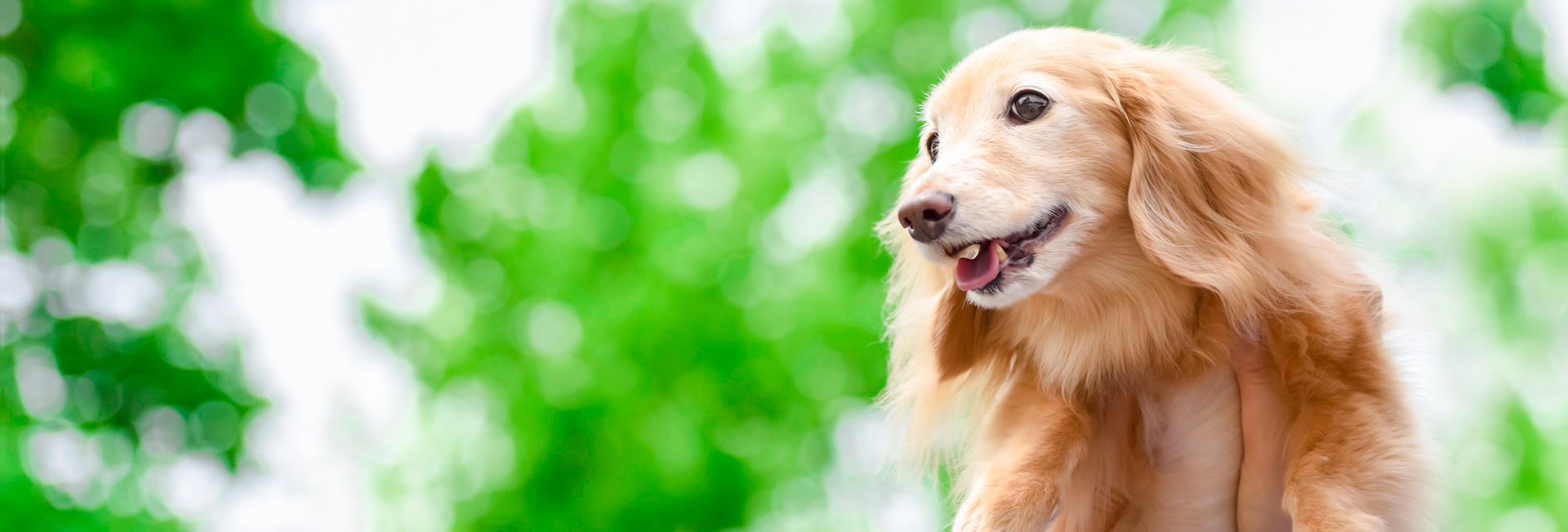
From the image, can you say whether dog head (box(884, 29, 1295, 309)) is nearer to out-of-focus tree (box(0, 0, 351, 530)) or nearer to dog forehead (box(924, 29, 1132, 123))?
dog forehead (box(924, 29, 1132, 123))

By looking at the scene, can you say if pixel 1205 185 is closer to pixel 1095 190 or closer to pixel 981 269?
pixel 1095 190

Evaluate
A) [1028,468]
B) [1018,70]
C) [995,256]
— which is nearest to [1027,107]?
[1018,70]

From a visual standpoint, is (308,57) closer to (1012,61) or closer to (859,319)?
(859,319)

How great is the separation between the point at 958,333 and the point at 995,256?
0.20 m

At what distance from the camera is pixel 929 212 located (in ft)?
3.14

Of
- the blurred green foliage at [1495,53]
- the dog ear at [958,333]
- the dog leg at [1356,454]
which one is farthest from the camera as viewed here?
the blurred green foliage at [1495,53]

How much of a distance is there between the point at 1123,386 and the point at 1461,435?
415mm

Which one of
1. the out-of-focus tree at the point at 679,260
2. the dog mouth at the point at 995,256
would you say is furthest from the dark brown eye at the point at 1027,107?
the out-of-focus tree at the point at 679,260

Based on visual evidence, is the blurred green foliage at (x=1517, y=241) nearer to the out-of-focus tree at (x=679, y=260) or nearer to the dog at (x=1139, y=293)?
the out-of-focus tree at (x=679, y=260)

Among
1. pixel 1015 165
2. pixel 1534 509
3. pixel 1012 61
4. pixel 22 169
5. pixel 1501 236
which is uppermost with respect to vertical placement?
pixel 22 169

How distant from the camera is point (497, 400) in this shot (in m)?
4.75

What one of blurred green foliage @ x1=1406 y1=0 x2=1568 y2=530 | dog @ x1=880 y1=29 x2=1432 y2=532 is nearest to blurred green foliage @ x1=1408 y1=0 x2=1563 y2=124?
blurred green foliage @ x1=1406 y1=0 x2=1568 y2=530

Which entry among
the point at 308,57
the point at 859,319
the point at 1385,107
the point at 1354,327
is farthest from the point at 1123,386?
the point at 308,57

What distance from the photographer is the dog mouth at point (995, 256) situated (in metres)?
0.98
